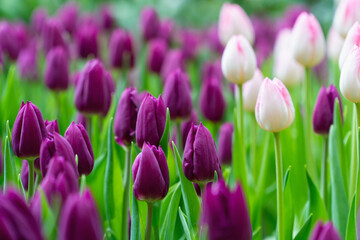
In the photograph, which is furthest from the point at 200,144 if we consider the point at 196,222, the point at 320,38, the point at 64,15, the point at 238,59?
the point at 64,15

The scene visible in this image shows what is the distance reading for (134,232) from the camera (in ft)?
2.98

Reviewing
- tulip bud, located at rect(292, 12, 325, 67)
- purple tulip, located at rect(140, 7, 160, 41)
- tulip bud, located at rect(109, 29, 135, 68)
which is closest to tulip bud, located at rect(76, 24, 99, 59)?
tulip bud, located at rect(109, 29, 135, 68)

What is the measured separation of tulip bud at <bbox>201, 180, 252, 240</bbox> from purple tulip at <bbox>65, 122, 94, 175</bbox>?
31 centimetres

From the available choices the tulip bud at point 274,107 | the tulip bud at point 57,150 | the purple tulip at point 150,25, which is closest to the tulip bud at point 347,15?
the tulip bud at point 274,107

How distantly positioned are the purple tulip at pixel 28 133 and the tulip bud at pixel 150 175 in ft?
0.50

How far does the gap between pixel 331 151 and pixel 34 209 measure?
0.56 meters

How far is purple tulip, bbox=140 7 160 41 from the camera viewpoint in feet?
7.20

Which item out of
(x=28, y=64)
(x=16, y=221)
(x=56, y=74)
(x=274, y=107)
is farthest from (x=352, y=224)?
(x=28, y=64)

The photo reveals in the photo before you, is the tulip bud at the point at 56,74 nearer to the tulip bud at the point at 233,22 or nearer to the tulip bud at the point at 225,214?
the tulip bud at the point at 233,22

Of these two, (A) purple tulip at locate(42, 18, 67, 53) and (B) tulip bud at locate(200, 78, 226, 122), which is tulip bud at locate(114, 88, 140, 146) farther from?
(A) purple tulip at locate(42, 18, 67, 53)

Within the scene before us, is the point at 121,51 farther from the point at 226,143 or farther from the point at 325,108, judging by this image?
the point at 325,108

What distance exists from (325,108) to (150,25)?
4.09 ft

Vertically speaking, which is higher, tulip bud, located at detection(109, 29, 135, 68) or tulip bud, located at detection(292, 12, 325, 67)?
tulip bud, located at detection(109, 29, 135, 68)

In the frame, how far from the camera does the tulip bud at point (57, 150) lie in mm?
731
